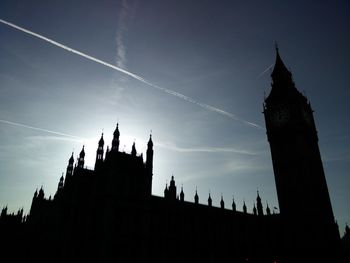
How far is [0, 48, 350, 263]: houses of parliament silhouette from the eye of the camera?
44.5m

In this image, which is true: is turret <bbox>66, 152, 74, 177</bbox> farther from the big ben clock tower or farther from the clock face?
the clock face

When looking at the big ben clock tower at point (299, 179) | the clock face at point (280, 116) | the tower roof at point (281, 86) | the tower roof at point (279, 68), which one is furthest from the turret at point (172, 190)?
the tower roof at point (279, 68)

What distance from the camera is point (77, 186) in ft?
166

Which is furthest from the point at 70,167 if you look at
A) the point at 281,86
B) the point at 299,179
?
the point at 281,86

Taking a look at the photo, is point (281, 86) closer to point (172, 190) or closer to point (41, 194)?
point (172, 190)

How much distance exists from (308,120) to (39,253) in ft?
201

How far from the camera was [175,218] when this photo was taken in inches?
2066

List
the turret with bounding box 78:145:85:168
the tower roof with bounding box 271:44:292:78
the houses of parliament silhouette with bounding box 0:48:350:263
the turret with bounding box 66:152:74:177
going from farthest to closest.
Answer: the tower roof with bounding box 271:44:292:78 < the turret with bounding box 66:152:74:177 < the turret with bounding box 78:145:85:168 < the houses of parliament silhouette with bounding box 0:48:350:263

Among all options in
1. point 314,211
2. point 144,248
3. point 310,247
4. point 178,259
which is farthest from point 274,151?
point 144,248

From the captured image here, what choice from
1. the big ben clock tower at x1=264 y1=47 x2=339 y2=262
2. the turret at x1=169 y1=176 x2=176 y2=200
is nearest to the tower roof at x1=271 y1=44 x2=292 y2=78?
the big ben clock tower at x1=264 y1=47 x2=339 y2=262

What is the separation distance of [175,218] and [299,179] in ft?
91.2

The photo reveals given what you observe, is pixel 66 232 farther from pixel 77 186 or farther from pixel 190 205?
pixel 190 205

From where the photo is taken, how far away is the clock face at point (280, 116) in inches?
2699

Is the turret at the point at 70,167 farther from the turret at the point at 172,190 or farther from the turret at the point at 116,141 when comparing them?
the turret at the point at 172,190
